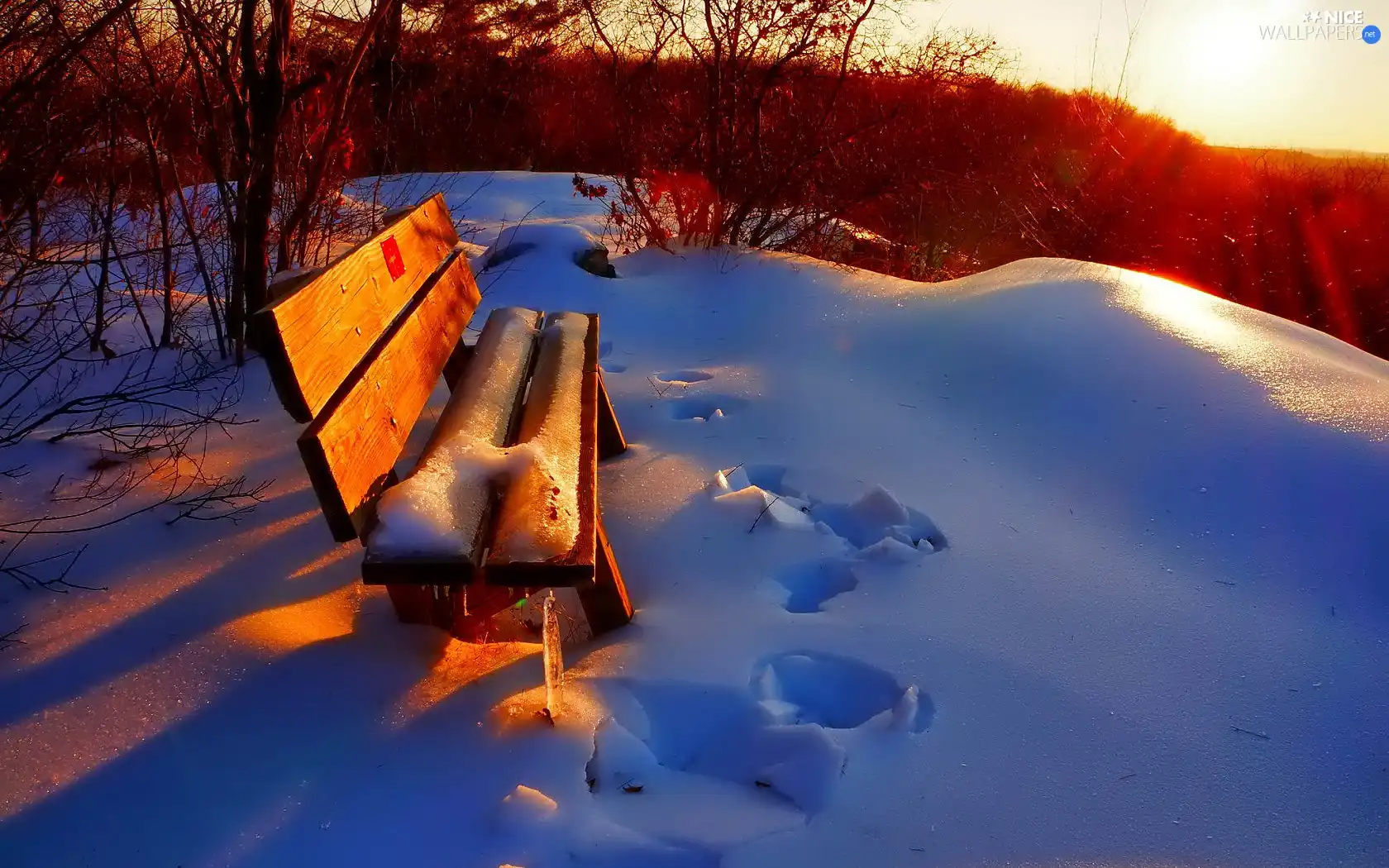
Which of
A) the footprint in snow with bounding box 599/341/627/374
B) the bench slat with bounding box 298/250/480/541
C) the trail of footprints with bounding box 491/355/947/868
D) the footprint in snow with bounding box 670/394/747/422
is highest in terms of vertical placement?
the bench slat with bounding box 298/250/480/541

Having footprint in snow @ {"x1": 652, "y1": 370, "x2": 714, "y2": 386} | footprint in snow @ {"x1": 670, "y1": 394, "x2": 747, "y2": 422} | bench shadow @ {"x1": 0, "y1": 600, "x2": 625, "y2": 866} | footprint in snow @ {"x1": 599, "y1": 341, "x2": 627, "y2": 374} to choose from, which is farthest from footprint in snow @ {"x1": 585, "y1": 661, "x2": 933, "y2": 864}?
footprint in snow @ {"x1": 599, "y1": 341, "x2": 627, "y2": 374}

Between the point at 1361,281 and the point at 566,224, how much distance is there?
21.5 feet

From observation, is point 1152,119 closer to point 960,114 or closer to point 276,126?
point 960,114

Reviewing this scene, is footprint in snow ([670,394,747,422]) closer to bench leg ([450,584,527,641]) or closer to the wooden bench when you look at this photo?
the wooden bench

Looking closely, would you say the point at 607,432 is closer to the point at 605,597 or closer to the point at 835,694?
the point at 605,597

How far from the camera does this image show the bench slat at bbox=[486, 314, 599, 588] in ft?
4.36

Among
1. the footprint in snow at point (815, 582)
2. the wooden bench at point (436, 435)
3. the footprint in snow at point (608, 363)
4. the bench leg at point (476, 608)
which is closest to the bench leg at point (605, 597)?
the wooden bench at point (436, 435)

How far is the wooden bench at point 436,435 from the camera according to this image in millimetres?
1360

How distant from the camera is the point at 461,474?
161cm

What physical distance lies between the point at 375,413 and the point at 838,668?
121 centimetres

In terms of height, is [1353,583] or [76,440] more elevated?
[76,440]

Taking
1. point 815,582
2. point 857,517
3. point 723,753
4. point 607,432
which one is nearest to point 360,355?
point 607,432

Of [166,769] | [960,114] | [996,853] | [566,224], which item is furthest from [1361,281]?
[166,769]

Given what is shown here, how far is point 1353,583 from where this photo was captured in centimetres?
196
